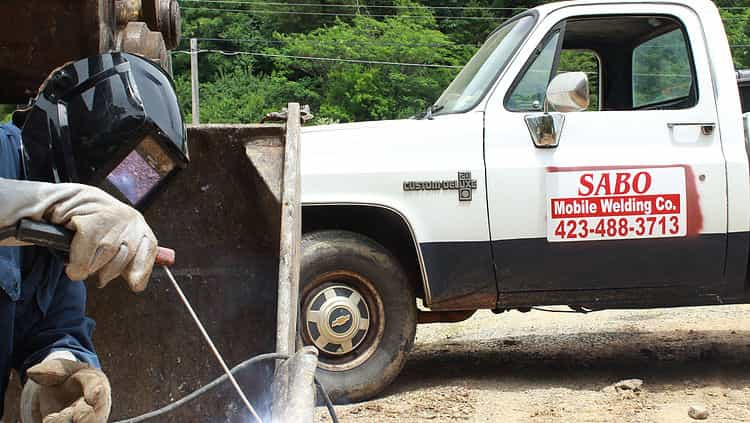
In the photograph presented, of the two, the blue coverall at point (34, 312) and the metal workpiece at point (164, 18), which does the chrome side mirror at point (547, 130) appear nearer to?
the metal workpiece at point (164, 18)

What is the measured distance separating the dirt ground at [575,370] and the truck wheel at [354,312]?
164mm

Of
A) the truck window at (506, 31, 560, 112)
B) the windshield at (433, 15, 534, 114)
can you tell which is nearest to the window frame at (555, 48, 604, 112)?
the windshield at (433, 15, 534, 114)

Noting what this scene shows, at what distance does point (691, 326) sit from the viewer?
7.41m

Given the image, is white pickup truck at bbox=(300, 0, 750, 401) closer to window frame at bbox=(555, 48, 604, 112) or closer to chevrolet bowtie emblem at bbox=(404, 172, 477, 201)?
chevrolet bowtie emblem at bbox=(404, 172, 477, 201)

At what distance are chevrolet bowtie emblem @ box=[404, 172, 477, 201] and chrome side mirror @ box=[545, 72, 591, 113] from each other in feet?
1.96

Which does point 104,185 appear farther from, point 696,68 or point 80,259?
point 696,68

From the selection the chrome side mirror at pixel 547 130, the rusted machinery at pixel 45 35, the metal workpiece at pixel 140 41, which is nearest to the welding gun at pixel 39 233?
the rusted machinery at pixel 45 35

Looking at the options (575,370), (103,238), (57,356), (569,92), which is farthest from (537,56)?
(103,238)

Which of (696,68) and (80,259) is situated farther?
(696,68)

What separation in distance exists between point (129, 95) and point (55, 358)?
691mm

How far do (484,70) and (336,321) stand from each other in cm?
174

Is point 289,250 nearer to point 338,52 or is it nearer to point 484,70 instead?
point 484,70

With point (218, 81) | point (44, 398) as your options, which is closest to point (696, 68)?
point (44, 398)

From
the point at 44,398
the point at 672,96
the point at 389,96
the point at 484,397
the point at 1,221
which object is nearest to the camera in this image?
the point at 1,221
